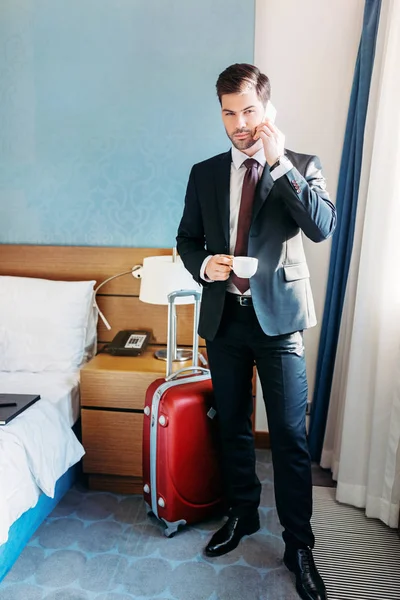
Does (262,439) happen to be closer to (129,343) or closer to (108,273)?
(129,343)

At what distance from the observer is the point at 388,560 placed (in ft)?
6.22

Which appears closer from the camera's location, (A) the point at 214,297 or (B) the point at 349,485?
(A) the point at 214,297

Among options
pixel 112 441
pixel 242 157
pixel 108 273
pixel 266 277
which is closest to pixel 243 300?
pixel 266 277

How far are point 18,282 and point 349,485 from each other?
181 centimetres

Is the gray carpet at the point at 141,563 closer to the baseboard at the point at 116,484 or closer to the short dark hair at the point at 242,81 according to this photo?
the baseboard at the point at 116,484

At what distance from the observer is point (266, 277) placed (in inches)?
67.1

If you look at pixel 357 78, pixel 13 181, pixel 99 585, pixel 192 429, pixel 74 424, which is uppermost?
pixel 357 78

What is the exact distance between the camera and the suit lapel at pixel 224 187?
182 cm

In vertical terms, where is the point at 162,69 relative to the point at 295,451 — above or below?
above

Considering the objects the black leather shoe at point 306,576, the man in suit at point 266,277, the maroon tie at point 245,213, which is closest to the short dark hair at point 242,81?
the man in suit at point 266,277

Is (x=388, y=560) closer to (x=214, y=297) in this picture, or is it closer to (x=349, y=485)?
(x=349, y=485)

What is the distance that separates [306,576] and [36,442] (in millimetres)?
1052

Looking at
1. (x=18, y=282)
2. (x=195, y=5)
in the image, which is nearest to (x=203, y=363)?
(x=18, y=282)

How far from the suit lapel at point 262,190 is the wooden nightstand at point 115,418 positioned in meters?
0.89
